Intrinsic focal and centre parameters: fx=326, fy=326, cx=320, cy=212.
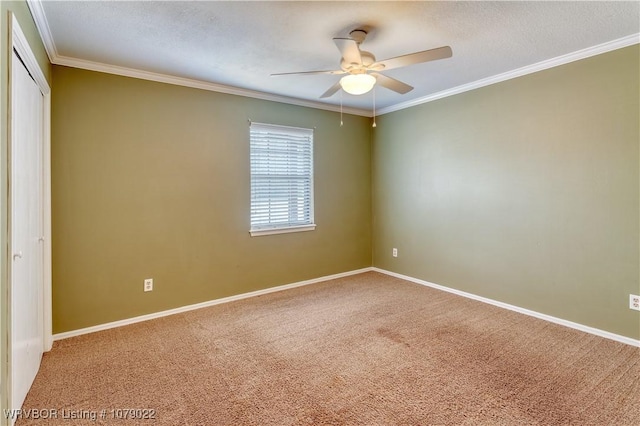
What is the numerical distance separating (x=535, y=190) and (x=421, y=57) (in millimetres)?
1987

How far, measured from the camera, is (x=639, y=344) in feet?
8.64

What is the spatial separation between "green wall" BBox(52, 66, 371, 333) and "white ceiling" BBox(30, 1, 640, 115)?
0.35 m

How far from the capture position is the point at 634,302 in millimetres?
2662

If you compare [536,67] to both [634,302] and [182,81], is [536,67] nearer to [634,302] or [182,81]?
[634,302]

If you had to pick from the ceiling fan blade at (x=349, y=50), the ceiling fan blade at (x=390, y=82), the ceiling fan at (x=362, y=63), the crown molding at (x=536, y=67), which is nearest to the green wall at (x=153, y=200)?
the crown molding at (x=536, y=67)

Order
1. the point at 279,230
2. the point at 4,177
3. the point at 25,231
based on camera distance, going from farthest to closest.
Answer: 1. the point at 279,230
2. the point at 25,231
3. the point at 4,177

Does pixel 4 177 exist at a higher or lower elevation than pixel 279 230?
higher

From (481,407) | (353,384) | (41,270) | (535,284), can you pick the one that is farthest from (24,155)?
(535,284)

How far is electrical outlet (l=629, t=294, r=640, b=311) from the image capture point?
2.64 meters

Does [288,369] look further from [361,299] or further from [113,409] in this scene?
[361,299]

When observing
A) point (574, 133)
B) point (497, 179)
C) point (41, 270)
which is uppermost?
point (574, 133)

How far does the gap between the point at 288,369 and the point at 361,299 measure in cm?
164

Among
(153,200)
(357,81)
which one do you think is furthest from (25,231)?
(357,81)

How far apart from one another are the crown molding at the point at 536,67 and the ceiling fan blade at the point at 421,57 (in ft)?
5.27
